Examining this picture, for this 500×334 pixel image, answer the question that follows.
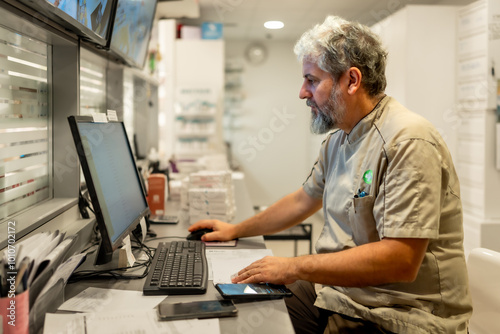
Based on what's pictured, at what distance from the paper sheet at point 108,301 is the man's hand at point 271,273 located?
25 centimetres

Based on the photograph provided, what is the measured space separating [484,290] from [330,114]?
2.56 feet

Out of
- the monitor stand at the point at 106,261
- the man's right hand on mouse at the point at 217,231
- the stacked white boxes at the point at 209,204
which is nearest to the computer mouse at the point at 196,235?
the man's right hand on mouse at the point at 217,231

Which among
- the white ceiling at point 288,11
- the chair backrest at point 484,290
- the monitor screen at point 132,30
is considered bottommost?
the chair backrest at point 484,290

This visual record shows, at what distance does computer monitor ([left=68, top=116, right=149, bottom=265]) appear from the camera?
1168mm

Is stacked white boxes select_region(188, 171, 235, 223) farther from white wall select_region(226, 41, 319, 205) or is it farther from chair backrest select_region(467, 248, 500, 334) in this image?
white wall select_region(226, 41, 319, 205)

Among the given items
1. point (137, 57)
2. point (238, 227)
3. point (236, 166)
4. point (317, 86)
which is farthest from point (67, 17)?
point (236, 166)

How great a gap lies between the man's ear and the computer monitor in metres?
0.85

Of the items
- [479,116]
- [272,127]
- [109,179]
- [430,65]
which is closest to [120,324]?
[109,179]

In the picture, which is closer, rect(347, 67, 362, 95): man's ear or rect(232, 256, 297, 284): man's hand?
rect(232, 256, 297, 284): man's hand

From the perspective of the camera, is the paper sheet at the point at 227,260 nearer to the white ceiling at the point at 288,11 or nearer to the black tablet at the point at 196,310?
the black tablet at the point at 196,310

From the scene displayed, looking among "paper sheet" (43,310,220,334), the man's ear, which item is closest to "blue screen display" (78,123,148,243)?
"paper sheet" (43,310,220,334)

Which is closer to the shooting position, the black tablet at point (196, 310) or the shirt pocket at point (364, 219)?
the black tablet at point (196, 310)

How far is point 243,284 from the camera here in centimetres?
126

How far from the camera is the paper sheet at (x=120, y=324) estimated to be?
0.98 m
